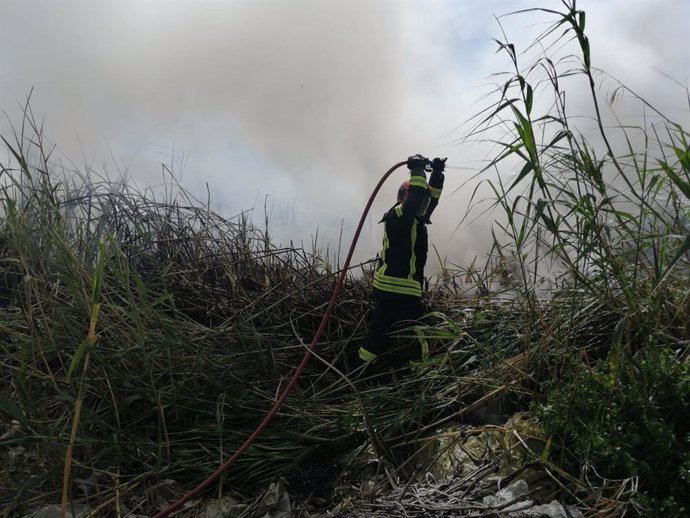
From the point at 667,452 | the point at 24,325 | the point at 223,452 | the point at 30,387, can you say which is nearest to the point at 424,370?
the point at 223,452

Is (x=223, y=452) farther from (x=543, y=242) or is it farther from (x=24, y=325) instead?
(x=543, y=242)

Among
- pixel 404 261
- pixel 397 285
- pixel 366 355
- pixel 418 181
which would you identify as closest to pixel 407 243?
pixel 404 261

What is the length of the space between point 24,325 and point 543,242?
3.14m

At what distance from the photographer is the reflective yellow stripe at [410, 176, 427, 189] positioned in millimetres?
4289

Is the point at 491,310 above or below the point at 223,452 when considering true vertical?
above

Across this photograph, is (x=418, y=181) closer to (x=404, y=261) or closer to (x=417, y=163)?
(x=417, y=163)

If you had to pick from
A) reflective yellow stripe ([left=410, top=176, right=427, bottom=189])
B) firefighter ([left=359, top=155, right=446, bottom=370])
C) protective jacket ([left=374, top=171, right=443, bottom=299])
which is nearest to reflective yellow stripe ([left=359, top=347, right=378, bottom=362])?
firefighter ([left=359, top=155, right=446, bottom=370])

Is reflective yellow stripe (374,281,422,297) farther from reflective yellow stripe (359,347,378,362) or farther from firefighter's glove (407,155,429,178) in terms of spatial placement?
firefighter's glove (407,155,429,178)

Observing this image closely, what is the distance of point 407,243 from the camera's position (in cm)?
445

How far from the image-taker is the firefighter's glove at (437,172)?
4.29 m

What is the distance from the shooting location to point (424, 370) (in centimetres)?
368

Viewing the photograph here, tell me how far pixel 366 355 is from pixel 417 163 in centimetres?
143

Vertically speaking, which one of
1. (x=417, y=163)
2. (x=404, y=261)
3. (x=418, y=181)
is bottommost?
(x=404, y=261)

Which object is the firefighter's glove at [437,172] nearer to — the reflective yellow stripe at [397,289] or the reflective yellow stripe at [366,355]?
the reflective yellow stripe at [397,289]
